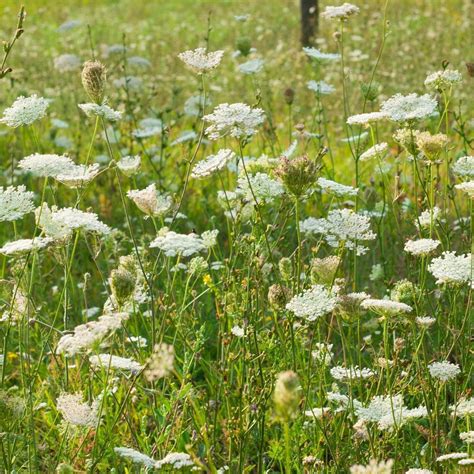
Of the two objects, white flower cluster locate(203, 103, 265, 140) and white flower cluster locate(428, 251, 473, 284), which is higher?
white flower cluster locate(203, 103, 265, 140)

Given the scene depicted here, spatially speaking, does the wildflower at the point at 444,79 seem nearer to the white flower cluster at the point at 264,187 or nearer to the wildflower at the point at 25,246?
the white flower cluster at the point at 264,187

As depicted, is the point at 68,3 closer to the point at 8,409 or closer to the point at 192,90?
the point at 192,90

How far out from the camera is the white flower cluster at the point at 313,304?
6.83 feet

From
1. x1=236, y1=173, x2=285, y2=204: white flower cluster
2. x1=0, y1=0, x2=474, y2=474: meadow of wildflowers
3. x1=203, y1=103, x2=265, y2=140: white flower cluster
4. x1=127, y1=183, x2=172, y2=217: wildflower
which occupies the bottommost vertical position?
x1=0, y1=0, x2=474, y2=474: meadow of wildflowers

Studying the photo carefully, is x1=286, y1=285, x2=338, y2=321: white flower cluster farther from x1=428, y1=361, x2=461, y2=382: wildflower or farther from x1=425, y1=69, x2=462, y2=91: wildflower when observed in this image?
x1=425, y1=69, x2=462, y2=91: wildflower

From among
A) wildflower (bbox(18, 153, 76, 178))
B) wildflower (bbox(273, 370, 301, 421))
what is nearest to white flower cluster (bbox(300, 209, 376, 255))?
wildflower (bbox(18, 153, 76, 178))

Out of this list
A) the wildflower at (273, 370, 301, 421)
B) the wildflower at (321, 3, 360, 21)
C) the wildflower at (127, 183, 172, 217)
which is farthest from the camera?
the wildflower at (321, 3, 360, 21)

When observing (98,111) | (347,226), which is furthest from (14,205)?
(347,226)

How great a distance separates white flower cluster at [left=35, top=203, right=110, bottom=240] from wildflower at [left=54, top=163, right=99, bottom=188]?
87 mm

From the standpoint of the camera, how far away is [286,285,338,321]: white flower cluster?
6.83ft

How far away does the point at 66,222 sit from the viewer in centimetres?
209

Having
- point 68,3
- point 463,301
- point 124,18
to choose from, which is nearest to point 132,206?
point 463,301

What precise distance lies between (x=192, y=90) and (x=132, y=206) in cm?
391

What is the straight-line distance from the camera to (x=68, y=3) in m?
15.9
